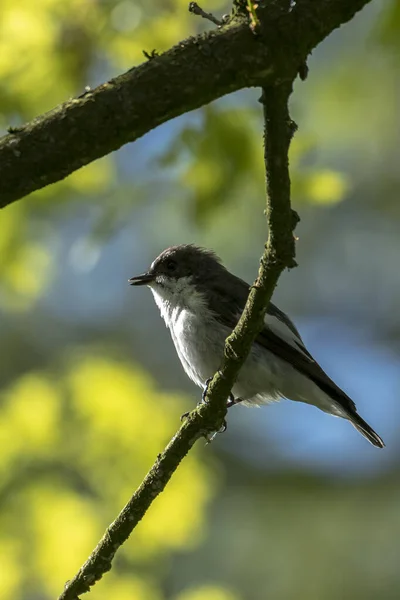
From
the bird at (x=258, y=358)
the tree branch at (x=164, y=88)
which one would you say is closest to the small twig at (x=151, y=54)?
the tree branch at (x=164, y=88)

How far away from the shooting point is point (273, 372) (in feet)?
15.4

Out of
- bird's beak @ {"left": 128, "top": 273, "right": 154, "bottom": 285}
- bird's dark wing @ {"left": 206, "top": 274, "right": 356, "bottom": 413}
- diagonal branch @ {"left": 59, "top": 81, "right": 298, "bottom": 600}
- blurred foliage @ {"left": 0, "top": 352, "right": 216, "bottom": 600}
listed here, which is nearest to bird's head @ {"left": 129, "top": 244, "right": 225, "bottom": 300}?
bird's beak @ {"left": 128, "top": 273, "right": 154, "bottom": 285}

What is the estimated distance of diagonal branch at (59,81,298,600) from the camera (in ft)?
6.96

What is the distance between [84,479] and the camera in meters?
4.57

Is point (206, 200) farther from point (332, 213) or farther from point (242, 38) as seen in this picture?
point (332, 213)

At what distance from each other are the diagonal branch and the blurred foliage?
1113 mm

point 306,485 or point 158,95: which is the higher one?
point 306,485

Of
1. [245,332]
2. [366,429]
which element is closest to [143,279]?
[366,429]

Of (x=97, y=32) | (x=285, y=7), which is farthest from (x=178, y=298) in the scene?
(x=285, y=7)

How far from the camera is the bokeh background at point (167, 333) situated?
12.2 feet

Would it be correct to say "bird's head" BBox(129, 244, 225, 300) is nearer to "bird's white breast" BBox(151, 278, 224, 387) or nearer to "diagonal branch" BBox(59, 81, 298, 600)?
"bird's white breast" BBox(151, 278, 224, 387)

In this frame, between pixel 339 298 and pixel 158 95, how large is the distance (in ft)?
31.1

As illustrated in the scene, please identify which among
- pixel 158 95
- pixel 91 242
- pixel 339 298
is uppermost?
pixel 339 298

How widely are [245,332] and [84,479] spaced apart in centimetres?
215
